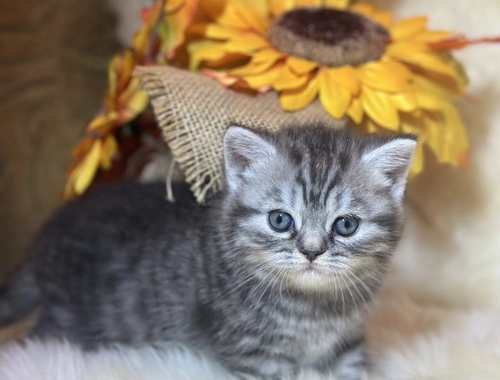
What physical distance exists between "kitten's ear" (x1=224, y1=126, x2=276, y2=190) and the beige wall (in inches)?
23.2

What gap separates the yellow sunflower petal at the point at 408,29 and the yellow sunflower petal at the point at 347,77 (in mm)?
144

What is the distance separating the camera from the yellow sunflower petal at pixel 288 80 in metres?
0.84

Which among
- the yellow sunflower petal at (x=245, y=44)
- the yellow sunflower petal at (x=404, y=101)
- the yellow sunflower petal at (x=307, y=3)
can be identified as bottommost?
the yellow sunflower petal at (x=404, y=101)

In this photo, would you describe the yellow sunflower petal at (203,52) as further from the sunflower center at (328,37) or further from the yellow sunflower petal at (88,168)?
the yellow sunflower petal at (88,168)

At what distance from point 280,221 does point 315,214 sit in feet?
0.15

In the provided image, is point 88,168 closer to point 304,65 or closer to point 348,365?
point 304,65

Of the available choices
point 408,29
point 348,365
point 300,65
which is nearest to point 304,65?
point 300,65

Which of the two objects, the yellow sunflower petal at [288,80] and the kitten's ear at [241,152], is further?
the yellow sunflower petal at [288,80]

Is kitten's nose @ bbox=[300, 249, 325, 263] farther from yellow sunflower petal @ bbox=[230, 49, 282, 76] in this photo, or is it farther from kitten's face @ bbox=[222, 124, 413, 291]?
yellow sunflower petal @ bbox=[230, 49, 282, 76]

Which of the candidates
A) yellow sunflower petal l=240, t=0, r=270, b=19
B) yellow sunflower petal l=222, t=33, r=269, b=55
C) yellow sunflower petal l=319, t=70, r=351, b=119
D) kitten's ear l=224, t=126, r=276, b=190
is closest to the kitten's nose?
kitten's ear l=224, t=126, r=276, b=190

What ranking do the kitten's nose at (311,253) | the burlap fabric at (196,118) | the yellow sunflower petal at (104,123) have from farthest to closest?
1. the yellow sunflower petal at (104,123)
2. the burlap fabric at (196,118)
3. the kitten's nose at (311,253)

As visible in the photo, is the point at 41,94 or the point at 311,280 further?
the point at 41,94

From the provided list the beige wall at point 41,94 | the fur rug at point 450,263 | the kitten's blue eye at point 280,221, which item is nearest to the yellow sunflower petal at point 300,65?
the kitten's blue eye at point 280,221

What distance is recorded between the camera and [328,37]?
2.88ft
